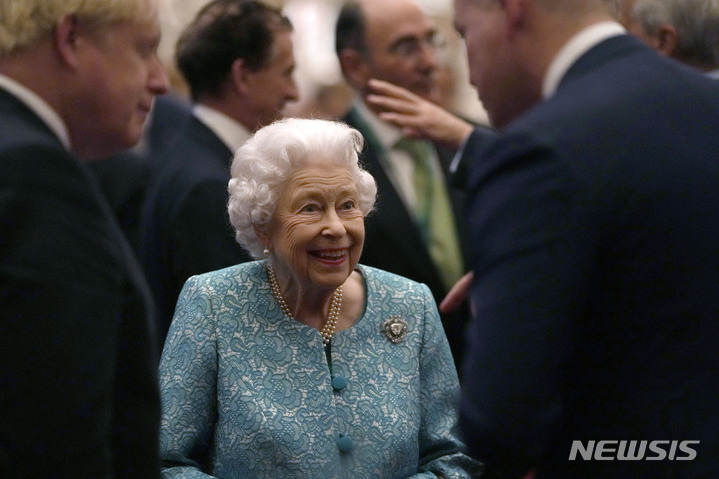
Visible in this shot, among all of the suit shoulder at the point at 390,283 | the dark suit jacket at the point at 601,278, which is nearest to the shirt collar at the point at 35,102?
the dark suit jacket at the point at 601,278

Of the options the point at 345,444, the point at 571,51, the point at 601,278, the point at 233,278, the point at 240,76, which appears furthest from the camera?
the point at 240,76

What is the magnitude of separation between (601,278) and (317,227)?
4.93 ft

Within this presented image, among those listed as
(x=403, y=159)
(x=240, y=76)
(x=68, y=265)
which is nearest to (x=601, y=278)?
(x=68, y=265)

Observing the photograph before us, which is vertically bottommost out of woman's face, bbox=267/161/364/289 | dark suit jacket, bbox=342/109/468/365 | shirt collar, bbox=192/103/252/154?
dark suit jacket, bbox=342/109/468/365

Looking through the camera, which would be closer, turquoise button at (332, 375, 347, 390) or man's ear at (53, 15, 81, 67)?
man's ear at (53, 15, 81, 67)

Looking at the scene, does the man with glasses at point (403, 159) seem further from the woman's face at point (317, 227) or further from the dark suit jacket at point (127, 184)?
the dark suit jacket at point (127, 184)

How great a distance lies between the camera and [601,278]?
1.85 metres

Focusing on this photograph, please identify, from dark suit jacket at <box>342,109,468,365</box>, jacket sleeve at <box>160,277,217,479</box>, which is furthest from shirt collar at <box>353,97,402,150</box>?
jacket sleeve at <box>160,277,217,479</box>

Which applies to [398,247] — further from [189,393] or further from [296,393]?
[189,393]

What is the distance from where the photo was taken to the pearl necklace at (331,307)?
3167 millimetres

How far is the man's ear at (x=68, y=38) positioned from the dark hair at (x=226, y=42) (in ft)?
7.20

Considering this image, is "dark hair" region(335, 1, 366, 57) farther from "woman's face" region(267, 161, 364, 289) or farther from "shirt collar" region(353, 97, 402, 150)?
"woman's face" region(267, 161, 364, 289)

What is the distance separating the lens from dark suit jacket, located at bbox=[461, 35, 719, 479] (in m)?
1.79

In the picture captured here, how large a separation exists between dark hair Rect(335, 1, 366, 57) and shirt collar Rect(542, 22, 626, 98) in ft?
8.08
